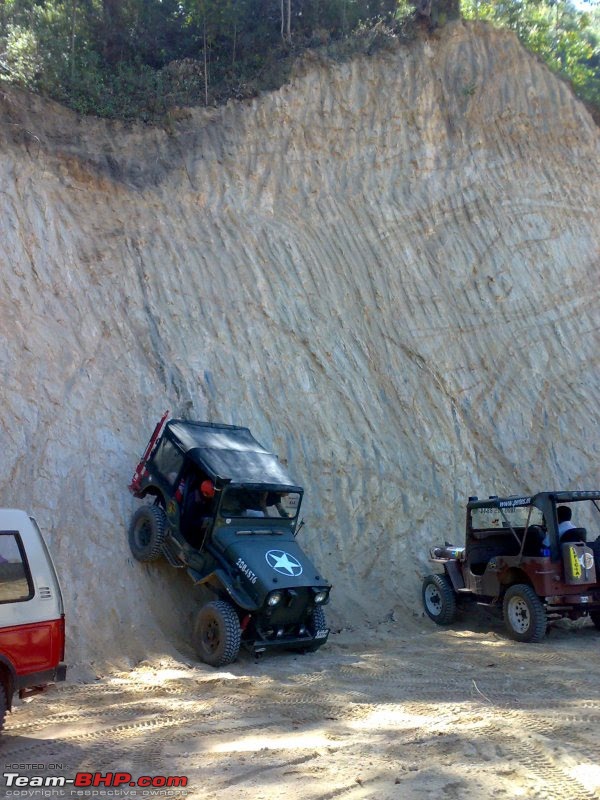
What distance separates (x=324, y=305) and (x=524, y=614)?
24.0 feet

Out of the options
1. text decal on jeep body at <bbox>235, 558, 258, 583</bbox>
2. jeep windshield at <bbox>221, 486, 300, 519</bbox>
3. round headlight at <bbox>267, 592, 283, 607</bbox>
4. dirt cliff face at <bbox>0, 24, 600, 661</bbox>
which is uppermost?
dirt cliff face at <bbox>0, 24, 600, 661</bbox>

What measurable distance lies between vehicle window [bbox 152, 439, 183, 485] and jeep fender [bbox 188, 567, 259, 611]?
4.05 feet

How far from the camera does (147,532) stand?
384 inches

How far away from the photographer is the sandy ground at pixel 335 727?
4.89 metres

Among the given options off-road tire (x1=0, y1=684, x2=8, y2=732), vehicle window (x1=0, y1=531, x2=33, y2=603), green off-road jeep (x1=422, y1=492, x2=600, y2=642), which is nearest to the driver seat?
green off-road jeep (x1=422, y1=492, x2=600, y2=642)

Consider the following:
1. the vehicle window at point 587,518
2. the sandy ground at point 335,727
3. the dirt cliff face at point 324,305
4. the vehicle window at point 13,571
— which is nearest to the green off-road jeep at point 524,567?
the sandy ground at point 335,727

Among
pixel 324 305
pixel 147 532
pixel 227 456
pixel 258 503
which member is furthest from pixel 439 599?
pixel 324 305

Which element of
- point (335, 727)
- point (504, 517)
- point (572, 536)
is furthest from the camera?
point (504, 517)

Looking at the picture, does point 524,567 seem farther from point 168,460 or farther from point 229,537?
point 168,460

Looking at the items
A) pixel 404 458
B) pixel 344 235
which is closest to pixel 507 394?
pixel 404 458

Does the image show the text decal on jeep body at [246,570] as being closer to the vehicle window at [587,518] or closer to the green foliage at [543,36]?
the vehicle window at [587,518]

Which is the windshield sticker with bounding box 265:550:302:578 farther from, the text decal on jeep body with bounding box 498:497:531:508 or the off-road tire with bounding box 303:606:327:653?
the text decal on jeep body with bounding box 498:497:531:508

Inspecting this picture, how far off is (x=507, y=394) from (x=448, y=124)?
6859 millimetres

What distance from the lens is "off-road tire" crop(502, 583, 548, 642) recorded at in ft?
31.3
